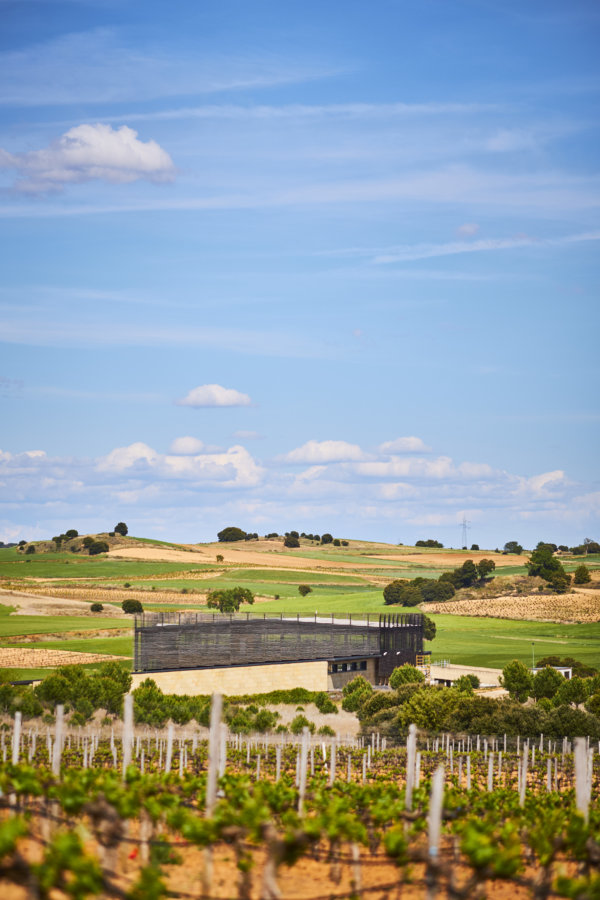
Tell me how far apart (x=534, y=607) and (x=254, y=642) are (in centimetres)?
7245

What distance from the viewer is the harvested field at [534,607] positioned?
12050 centimetres

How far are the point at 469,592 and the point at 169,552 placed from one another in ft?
165

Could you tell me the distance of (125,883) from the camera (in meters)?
14.4

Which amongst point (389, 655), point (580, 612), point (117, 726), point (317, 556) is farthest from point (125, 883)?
point (317, 556)

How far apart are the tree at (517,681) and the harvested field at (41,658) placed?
29555 millimetres

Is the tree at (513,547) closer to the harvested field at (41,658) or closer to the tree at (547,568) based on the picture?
the tree at (547,568)

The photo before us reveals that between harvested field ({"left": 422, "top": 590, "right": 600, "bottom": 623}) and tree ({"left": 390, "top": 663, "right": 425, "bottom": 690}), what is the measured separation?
Result: 59.8 m

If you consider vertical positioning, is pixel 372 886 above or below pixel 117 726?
above

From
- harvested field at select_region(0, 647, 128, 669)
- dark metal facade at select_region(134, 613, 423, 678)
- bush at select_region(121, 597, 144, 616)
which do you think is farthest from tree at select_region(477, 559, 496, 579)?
harvested field at select_region(0, 647, 128, 669)

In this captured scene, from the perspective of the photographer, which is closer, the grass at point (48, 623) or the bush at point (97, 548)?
the grass at point (48, 623)

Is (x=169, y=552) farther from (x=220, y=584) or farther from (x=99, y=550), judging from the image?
(x=220, y=584)

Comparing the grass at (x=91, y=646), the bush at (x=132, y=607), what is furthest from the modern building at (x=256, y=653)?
the bush at (x=132, y=607)

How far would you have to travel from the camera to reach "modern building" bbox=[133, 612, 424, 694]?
57188 millimetres

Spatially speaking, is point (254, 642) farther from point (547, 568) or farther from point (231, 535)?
point (231, 535)
